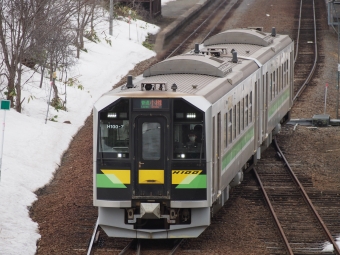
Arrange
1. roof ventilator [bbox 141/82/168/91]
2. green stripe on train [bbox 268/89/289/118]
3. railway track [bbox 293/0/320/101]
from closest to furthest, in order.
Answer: roof ventilator [bbox 141/82/168/91]
green stripe on train [bbox 268/89/289/118]
railway track [bbox 293/0/320/101]

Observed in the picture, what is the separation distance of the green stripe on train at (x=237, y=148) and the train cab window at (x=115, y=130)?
6.86ft

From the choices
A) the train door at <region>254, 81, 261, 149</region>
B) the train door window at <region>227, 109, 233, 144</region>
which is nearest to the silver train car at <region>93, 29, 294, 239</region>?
the train door window at <region>227, 109, 233, 144</region>

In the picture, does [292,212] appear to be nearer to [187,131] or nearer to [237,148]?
[237,148]

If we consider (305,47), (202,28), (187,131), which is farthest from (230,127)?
(202,28)

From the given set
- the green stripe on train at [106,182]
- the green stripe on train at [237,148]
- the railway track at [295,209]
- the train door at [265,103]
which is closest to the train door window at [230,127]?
the green stripe on train at [237,148]

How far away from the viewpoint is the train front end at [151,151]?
42.9ft

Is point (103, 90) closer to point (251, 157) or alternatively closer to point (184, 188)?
point (251, 157)

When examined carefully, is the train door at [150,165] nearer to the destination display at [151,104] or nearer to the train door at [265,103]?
the destination display at [151,104]

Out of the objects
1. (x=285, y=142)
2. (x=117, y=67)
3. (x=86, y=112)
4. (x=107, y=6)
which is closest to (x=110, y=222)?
(x=285, y=142)

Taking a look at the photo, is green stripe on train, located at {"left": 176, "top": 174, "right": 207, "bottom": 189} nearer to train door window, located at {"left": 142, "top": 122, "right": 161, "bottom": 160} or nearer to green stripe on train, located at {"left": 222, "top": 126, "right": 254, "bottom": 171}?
train door window, located at {"left": 142, "top": 122, "right": 161, "bottom": 160}

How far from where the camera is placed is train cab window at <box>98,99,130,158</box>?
43.1 ft

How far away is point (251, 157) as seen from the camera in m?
18.9

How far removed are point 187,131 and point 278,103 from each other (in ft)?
28.1

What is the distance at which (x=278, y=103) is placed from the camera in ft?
70.1
